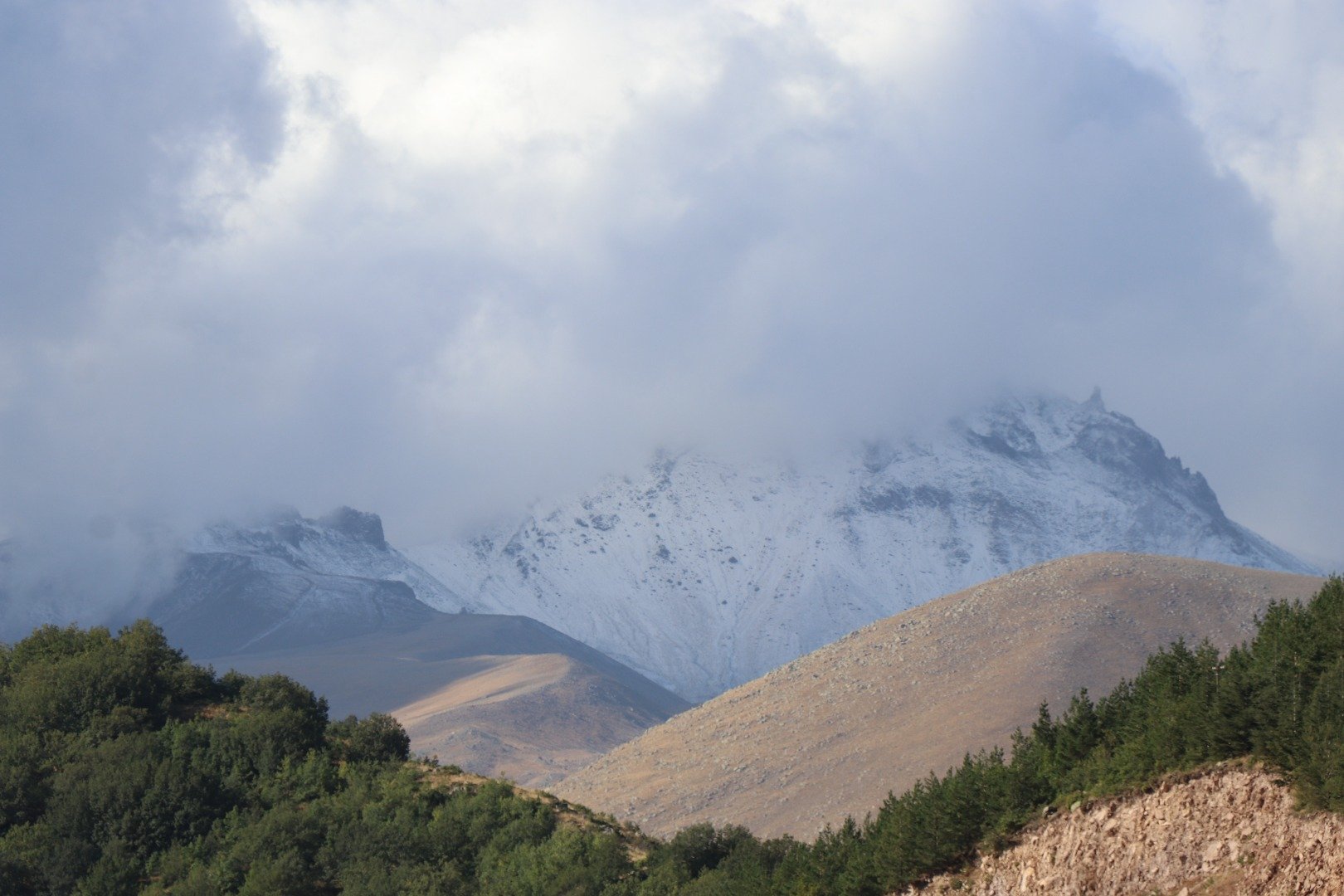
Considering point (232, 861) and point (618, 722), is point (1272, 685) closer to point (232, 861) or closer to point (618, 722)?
point (232, 861)

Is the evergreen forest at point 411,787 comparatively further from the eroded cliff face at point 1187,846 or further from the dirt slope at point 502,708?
the dirt slope at point 502,708

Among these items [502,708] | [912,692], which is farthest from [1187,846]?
[502,708]

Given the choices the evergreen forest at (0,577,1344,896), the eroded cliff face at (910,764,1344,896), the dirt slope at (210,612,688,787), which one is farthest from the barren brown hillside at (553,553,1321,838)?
the eroded cliff face at (910,764,1344,896)

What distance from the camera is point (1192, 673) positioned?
2064cm

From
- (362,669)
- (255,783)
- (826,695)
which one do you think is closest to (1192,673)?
(255,783)

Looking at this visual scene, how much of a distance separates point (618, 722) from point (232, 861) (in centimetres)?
14229

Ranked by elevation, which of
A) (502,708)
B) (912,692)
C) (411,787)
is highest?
(502,708)

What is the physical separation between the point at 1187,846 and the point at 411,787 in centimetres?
2128

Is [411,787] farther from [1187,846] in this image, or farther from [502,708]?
[502,708]

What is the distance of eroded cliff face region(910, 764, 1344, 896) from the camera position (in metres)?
16.0

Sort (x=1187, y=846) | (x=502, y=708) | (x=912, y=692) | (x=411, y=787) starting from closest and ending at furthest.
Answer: (x=1187, y=846) < (x=411, y=787) < (x=912, y=692) < (x=502, y=708)

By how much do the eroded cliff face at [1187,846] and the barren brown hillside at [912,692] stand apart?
2359 inches

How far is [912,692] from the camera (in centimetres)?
9431

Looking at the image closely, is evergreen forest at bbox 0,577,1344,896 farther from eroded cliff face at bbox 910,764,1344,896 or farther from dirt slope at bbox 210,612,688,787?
dirt slope at bbox 210,612,688,787
